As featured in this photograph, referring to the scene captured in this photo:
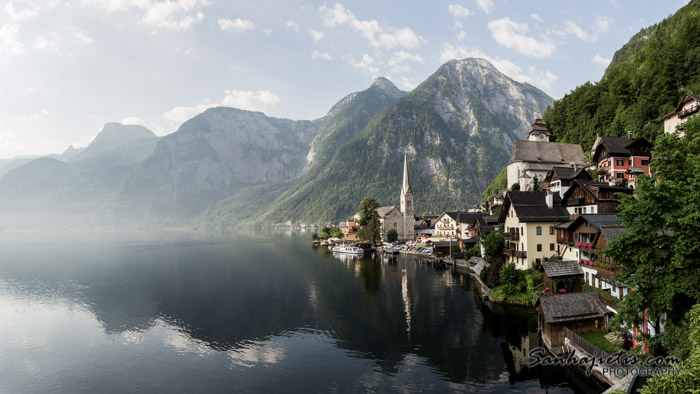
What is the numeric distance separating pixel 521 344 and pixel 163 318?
4934cm

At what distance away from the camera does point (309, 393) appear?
3069cm

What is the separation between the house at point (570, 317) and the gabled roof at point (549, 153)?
75712mm

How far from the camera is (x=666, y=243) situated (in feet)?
71.8

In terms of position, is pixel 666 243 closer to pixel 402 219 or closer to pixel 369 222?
pixel 369 222

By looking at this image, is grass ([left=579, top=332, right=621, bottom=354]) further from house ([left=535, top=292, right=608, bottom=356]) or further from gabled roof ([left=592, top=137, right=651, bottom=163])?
gabled roof ([left=592, top=137, right=651, bottom=163])

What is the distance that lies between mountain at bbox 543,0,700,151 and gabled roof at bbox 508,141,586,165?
575 cm

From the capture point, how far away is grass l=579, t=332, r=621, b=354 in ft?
102

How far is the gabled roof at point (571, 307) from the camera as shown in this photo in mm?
35188

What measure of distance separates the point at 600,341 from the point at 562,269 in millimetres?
14562

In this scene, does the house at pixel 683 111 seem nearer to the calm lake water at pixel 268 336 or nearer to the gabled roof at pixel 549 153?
the gabled roof at pixel 549 153

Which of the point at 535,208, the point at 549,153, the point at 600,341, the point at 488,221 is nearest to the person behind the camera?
the point at 600,341

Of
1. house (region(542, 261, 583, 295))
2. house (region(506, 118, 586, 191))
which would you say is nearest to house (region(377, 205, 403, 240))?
house (region(506, 118, 586, 191))

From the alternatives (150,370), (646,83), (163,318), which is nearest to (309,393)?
(150,370)

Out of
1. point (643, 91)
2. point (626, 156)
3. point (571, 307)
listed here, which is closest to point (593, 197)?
point (571, 307)
